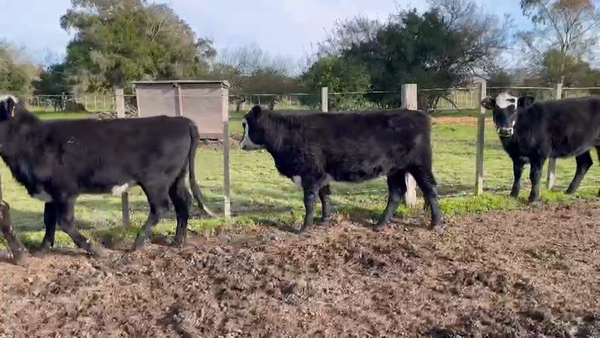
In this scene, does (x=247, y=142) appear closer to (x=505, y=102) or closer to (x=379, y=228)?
(x=379, y=228)

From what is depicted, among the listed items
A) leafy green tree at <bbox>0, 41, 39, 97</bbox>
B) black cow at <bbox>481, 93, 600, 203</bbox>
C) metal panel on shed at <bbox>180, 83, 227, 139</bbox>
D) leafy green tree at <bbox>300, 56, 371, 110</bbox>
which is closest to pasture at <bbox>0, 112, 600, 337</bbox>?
black cow at <bbox>481, 93, 600, 203</bbox>

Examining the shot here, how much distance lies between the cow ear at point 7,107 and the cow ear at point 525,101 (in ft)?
22.7

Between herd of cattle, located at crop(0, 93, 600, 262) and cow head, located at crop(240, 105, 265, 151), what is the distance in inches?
0.5

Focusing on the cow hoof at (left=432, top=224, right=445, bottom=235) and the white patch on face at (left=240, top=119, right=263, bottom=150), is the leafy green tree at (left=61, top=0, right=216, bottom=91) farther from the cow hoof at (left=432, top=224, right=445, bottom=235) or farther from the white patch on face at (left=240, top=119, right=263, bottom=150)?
the cow hoof at (left=432, top=224, right=445, bottom=235)

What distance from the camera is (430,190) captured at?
6.73 meters

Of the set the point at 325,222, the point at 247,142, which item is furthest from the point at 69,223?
the point at 325,222

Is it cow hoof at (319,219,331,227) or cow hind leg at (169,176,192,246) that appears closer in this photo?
cow hind leg at (169,176,192,246)

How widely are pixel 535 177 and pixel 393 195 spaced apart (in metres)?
2.55

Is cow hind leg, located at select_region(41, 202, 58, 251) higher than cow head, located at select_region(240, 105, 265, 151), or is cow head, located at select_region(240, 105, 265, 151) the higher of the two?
cow head, located at select_region(240, 105, 265, 151)

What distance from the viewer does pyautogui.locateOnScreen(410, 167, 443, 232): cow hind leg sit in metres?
6.60

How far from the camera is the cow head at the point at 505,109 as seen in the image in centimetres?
789

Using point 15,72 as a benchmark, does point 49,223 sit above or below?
below

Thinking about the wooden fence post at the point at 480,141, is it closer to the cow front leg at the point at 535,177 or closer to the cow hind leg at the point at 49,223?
the cow front leg at the point at 535,177

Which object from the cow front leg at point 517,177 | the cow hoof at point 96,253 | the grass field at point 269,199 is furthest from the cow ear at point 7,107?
the cow front leg at point 517,177
